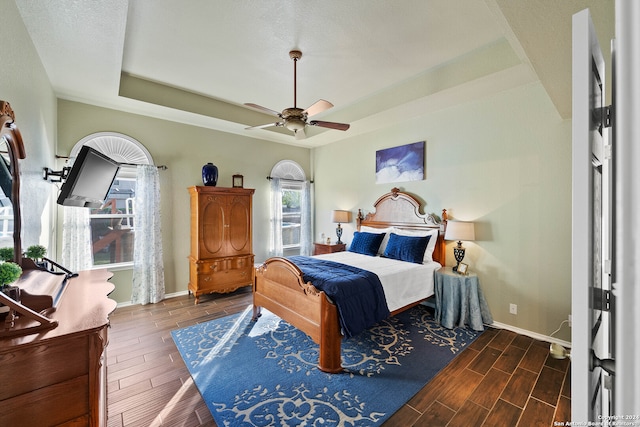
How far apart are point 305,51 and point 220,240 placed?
2949 millimetres

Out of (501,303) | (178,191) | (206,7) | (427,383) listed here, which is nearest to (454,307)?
(501,303)

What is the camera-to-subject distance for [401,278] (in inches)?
121

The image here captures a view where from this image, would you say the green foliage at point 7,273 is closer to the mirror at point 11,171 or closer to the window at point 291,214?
the mirror at point 11,171

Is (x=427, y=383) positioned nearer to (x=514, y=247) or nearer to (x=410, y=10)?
(x=514, y=247)

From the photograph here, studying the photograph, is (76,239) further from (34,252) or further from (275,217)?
(275,217)

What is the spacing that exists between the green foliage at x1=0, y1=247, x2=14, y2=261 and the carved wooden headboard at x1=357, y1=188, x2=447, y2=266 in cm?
399

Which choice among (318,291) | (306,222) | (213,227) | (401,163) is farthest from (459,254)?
(213,227)

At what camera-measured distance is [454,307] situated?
3254 millimetres

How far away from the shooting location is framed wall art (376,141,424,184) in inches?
160

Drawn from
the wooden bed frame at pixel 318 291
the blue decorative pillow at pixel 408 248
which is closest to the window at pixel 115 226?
the wooden bed frame at pixel 318 291

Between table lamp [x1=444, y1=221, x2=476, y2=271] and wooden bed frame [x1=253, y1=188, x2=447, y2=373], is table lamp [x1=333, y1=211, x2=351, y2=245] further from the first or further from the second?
table lamp [x1=444, y1=221, x2=476, y2=271]

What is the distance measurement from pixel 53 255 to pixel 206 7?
3.31m

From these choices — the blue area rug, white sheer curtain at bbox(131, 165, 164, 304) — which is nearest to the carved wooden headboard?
the blue area rug

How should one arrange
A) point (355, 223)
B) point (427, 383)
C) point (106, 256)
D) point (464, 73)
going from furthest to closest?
point (355, 223), point (106, 256), point (464, 73), point (427, 383)
